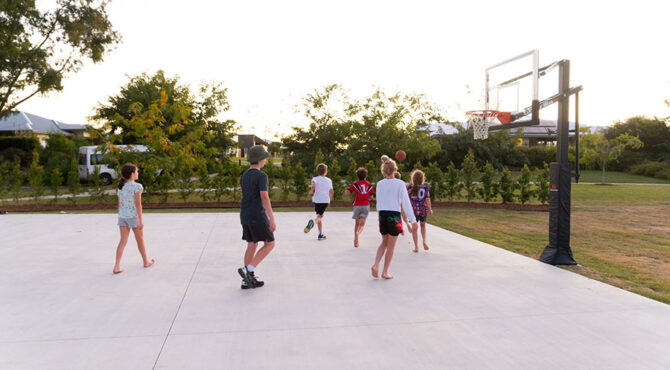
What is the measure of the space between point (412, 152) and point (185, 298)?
26801mm

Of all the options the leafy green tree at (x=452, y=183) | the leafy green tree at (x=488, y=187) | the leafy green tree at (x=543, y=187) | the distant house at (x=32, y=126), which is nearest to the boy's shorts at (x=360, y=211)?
the leafy green tree at (x=452, y=183)

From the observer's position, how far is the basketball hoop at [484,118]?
30.0 feet

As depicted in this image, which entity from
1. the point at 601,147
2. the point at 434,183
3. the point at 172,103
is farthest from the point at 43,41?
the point at 601,147

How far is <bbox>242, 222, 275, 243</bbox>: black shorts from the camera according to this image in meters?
5.30

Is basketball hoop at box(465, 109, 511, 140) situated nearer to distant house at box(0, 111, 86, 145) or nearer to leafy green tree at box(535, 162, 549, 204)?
leafy green tree at box(535, 162, 549, 204)

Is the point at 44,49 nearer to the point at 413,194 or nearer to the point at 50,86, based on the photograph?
the point at 50,86

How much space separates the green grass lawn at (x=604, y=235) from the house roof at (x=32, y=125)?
1207 inches

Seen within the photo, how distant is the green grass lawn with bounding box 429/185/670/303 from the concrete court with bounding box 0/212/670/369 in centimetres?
76

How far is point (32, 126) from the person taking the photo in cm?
3509

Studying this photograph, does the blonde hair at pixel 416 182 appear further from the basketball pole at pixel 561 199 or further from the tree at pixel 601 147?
the tree at pixel 601 147

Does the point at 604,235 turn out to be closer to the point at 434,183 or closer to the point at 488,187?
the point at 488,187

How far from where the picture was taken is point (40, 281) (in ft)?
18.9

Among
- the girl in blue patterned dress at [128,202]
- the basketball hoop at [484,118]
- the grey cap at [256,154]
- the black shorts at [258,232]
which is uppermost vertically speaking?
the basketball hoop at [484,118]

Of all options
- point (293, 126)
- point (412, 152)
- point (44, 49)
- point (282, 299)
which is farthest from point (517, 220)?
point (44, 49)
